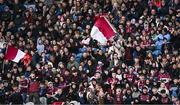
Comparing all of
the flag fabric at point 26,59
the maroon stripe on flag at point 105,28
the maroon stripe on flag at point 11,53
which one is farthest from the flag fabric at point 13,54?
the maroon stripe on flag at point 105,28

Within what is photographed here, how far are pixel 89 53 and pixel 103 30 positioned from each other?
1546 mm

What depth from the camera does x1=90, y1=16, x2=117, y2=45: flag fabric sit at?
29125 mm

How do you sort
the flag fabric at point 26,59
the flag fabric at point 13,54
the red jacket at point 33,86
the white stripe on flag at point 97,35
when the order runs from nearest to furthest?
the red jacket at point 33,86 → the white stripe on flag at point 97,35 → the flag fabric at point 13,54 → the flag fabric at point 26,59

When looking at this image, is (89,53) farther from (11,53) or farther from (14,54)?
(11,53)

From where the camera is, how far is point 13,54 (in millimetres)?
29812

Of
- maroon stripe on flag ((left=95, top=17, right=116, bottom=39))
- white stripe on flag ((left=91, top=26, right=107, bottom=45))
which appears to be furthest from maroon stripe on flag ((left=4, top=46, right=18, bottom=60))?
maroon stripe on flag ((left=95, top=17, right=116, bottom=39))

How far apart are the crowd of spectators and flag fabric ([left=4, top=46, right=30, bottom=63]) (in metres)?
0.31

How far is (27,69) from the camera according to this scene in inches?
1166

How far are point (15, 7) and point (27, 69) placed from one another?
4.45 metres

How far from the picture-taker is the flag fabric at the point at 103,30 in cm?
2912

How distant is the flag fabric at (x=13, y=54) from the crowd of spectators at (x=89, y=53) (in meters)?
0.31

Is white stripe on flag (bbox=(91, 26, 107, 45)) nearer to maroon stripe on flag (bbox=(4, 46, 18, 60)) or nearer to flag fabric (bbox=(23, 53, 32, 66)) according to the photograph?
flag fabric (bbox=(23, 53, 32, 66))

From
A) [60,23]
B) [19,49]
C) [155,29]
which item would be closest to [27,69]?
[19,49]

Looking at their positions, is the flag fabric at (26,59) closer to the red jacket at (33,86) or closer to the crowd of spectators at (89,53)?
the crowd of spectators at (89,53)
